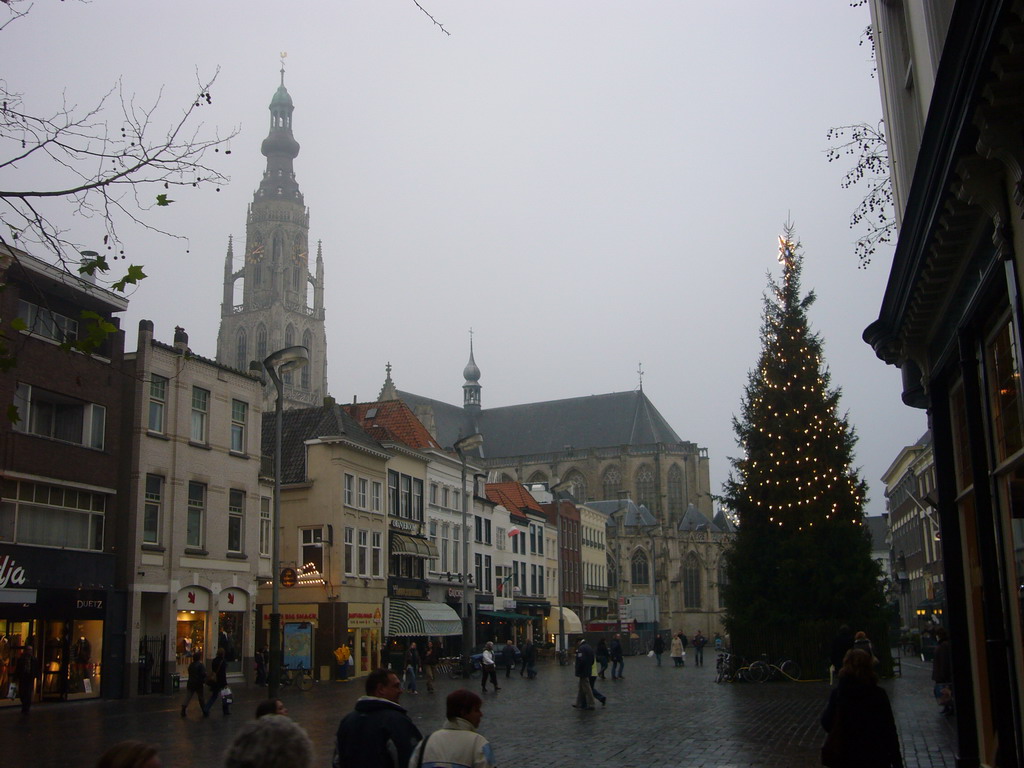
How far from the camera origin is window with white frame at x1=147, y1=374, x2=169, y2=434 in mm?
30906

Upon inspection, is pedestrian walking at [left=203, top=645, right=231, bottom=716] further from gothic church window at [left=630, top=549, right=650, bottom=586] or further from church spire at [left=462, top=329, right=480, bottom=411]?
church spire at [left=462, top=329, right=480, bottom=411]

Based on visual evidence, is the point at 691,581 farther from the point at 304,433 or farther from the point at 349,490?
the point at 304,433

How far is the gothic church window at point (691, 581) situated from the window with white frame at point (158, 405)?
7181 cm

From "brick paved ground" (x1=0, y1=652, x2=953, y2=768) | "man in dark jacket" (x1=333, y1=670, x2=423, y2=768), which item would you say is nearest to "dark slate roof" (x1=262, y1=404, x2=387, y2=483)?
"brick paved ground" (x1=0, y1=652, x2=953, y2=768)

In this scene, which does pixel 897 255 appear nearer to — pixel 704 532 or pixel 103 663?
pixel 103 663

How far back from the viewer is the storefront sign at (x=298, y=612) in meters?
38.5

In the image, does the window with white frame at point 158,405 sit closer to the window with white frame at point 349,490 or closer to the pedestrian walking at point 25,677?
the pedestrian walking at point 25,677

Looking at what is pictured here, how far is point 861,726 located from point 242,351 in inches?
5177

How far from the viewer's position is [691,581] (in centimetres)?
9675

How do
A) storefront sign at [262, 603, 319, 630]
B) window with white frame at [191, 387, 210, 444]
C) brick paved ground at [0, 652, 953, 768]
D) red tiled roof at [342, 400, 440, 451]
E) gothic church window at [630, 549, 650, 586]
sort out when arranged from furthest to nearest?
gothic church window at [630, 549, 650, 586]
red tiled roof at [342, 400, 440, 451]
storefront sign at [262, 603, 319, 630]
window with white frame at [191, 387, 210, 444]
brick paved ground at [0, 652, 953, 768]

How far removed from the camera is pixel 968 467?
1048 centimetres

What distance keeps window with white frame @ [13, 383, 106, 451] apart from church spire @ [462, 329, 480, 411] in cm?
9650

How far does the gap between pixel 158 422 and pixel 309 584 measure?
9.84 meters

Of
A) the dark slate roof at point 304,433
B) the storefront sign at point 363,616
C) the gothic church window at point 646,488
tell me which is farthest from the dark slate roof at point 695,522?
the dark slate roof at point 304,433
